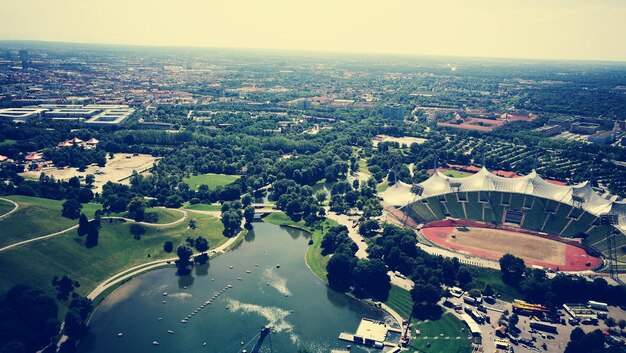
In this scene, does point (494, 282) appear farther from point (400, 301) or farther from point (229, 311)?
A: point (229, 311)

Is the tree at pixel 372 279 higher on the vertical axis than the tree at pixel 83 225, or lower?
lower

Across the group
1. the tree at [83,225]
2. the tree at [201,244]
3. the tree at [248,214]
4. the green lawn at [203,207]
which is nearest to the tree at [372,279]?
the tree at [201,244]

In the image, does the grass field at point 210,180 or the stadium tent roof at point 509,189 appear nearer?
the stadium tent roof at point 509,189

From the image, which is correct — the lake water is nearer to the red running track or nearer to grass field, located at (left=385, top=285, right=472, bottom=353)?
grass field, located at (left=385, top=285, right=472, bottom=353)

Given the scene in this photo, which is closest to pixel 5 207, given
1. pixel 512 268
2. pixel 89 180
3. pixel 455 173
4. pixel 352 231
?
pixel 89 180

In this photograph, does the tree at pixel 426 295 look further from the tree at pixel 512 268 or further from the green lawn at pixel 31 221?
the green lawn at pixel 31 221
